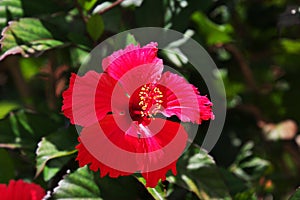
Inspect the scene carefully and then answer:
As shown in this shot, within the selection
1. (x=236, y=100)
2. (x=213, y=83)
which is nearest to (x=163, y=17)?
(x=213, y=83)

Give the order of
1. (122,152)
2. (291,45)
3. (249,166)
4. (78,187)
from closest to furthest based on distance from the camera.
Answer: (122,152)
(78,187)
(249,166)
(291,45)

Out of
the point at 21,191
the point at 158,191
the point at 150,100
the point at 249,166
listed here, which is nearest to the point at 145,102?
the point at 150,100

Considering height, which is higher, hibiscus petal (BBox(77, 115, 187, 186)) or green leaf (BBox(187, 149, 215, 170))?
hibiscus petal (BBox(77, 115, 187, 186))

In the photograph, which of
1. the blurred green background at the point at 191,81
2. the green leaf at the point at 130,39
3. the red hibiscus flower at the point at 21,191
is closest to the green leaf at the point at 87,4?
the blurred green background at the point at 191,81

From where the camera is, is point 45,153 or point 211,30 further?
point 211,30

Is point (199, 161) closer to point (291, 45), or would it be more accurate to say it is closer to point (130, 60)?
point (130, 60)

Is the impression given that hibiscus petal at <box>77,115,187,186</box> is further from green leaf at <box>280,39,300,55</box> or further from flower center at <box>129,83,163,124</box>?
green leaf at <box>280,39,300,55</box>

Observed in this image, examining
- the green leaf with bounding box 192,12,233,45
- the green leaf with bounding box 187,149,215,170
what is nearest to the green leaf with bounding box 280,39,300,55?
the green leaf with bounding box 192,12,233,45
